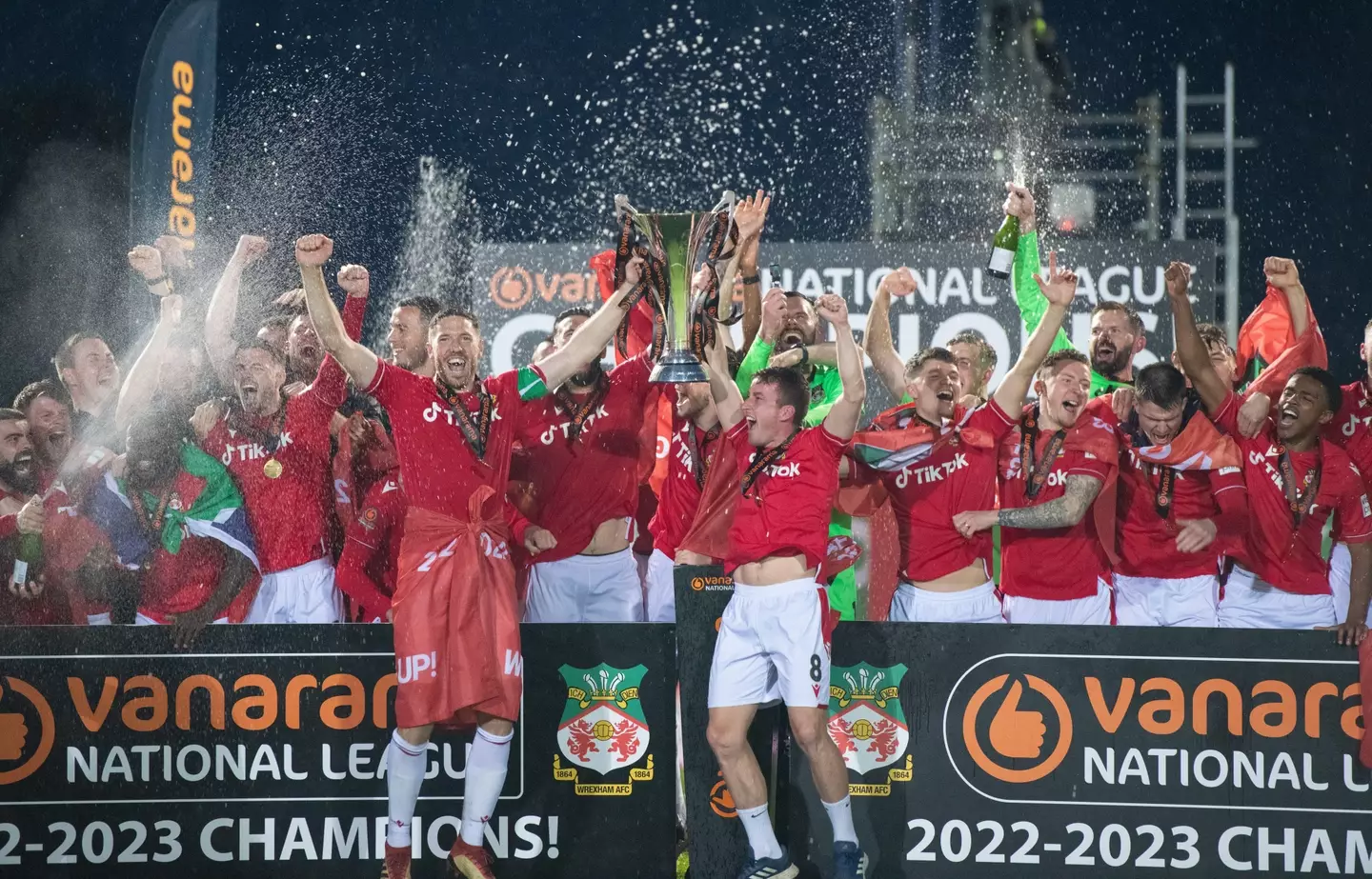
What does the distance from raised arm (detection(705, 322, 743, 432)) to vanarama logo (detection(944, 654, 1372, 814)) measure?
132 centimetres

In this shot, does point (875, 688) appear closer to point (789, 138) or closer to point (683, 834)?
point (683, 834)

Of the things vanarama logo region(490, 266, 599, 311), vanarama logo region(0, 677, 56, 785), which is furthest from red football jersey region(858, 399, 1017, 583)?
vanarama logo region(490, 266, 599, 311)

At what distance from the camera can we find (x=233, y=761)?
5.65 meters

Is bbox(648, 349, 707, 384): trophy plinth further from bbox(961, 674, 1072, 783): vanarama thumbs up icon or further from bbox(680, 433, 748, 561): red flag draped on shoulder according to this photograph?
bbox(961, 674, 1072, 783): vanarama thumbs up icon

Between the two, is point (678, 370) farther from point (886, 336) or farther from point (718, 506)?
point (886, 336)

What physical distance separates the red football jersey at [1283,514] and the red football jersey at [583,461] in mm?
2483

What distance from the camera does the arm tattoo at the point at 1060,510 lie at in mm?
5984

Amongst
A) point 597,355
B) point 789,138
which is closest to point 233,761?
point 597,355

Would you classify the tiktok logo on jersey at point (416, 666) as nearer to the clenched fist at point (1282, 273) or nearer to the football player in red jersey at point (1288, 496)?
the football player in red jersey at point (1288, 496)

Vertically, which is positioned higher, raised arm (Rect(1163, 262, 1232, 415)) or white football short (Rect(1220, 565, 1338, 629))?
raised arm (Rect(1163, 262, 1232, 415))

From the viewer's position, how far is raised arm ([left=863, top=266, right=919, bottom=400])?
6.57 meters

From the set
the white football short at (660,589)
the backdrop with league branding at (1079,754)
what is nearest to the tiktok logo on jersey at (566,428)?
the white football short at (660,589)

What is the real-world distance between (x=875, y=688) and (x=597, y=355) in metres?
1.66

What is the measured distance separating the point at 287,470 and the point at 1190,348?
149 inches
